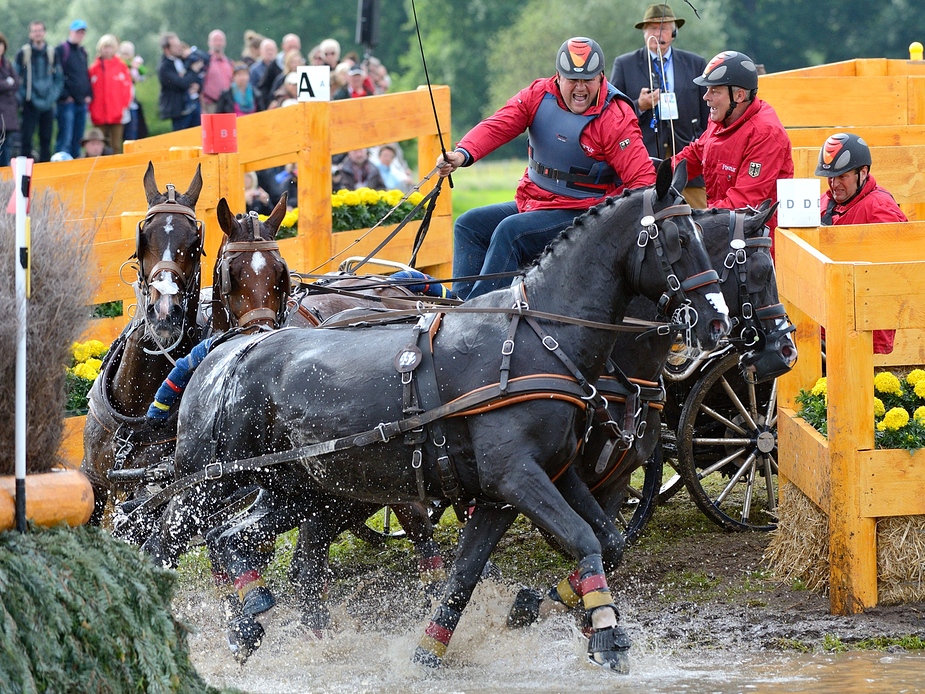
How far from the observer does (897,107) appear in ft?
34.3

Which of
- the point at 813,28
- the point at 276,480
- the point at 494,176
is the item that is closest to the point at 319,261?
the point at 276,480

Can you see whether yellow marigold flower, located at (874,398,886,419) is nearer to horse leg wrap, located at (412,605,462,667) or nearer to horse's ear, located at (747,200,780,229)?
horse's ear, located at (747,200,780,229)

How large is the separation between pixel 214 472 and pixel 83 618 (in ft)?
7.42

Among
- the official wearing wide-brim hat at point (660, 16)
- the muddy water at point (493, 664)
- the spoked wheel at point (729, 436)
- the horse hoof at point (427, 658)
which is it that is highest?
the official wearing wide-brim hat at point (660, 16)

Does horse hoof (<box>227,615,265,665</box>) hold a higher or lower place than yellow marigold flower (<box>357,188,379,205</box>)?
lower

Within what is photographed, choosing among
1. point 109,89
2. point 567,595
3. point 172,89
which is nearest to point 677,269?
point 567,595

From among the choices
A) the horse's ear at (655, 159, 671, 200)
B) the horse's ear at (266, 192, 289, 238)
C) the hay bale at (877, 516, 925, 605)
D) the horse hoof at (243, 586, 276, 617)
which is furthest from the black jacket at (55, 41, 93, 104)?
the hay bale at (877, 516, 925, 605)

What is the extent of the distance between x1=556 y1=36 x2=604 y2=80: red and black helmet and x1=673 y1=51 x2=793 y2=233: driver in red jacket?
0.77m

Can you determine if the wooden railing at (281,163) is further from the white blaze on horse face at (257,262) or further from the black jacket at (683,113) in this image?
the black jacket at (683,113)

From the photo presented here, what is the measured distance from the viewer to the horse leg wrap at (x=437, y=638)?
6027mm

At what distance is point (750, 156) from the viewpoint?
773cm

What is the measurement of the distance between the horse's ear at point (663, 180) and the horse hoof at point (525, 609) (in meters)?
1.94

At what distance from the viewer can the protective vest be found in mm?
7574

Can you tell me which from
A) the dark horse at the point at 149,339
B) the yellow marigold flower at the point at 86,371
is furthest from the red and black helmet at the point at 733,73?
the yellow marigold flower at the point at 86,371
